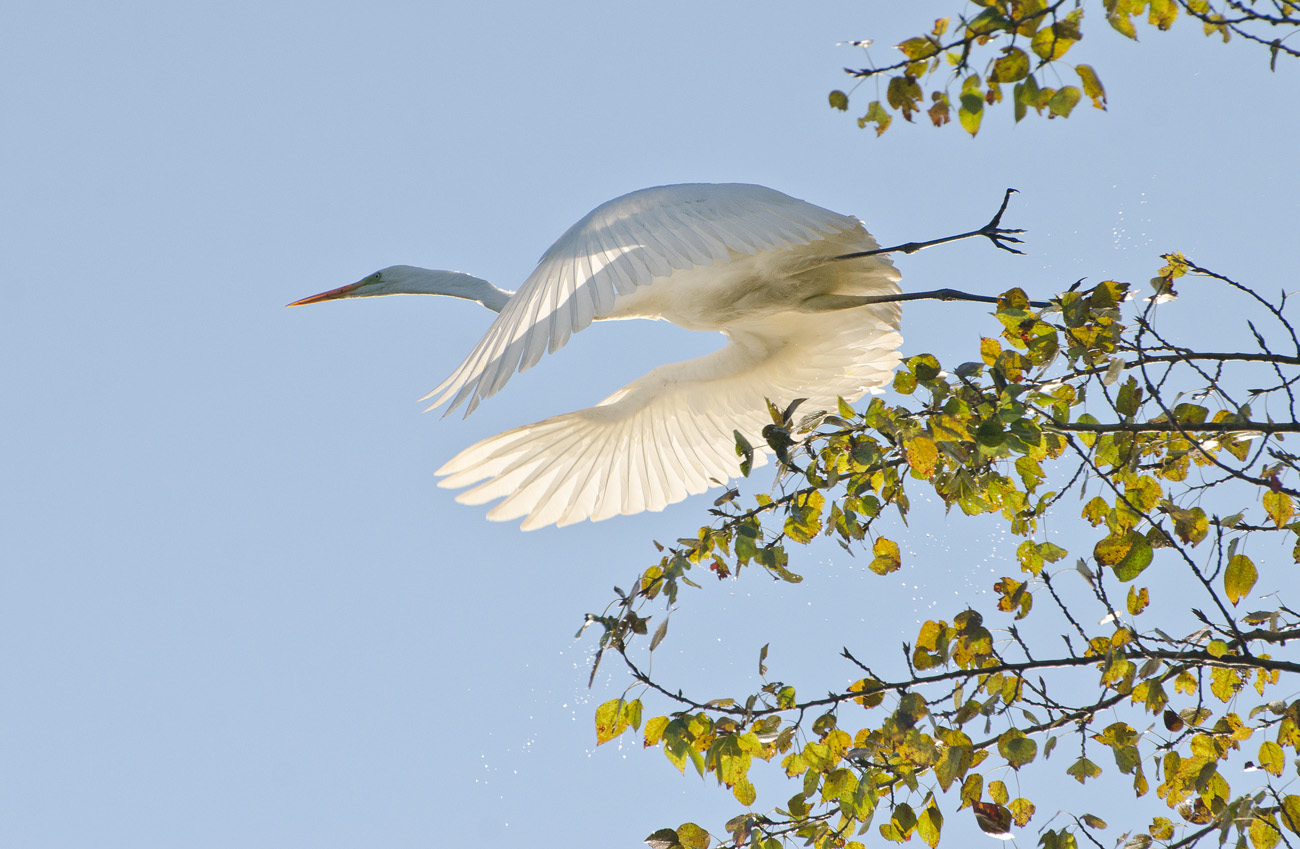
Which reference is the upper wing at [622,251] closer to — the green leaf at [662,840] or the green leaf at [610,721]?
the green leaf at [610,721]

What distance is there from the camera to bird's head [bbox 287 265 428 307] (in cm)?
644

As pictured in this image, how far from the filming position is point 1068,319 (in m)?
2.45

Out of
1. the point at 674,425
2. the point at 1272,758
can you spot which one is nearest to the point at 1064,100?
the point at 1272,758

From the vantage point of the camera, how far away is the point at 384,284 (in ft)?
21.4

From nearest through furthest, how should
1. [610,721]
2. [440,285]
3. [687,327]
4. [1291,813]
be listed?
[1291,813]
[610,721]
[687,327]
[440,285]

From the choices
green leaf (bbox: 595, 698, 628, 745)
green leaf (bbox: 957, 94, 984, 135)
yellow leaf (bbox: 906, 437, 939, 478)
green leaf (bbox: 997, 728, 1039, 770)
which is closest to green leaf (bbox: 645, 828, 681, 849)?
green leaf (bbox: 595, 698, 628, 745)

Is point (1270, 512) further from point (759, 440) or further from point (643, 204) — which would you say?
point (759, 440)

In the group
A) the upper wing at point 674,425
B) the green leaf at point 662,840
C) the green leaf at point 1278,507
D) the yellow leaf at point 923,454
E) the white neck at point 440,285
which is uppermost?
the white neck at point 440,285

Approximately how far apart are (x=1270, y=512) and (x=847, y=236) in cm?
243

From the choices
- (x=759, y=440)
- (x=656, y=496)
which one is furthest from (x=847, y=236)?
(x=656, y=496)

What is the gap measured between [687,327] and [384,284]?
2481mm

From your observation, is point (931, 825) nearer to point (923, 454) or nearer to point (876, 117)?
point (923, 454)

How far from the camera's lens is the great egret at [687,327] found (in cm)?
350

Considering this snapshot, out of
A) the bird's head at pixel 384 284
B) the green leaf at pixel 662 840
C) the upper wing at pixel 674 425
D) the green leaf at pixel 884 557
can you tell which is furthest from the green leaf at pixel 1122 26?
the bird's head at pixel 384 284
